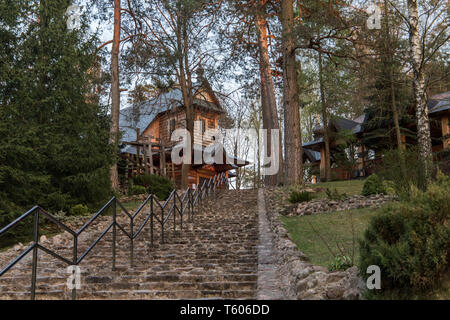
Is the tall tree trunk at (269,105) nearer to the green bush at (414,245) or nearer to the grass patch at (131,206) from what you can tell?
the grass patch at (131,206)

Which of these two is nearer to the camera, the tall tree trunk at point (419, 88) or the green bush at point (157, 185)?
the tall tree trunk at point (419, 88)

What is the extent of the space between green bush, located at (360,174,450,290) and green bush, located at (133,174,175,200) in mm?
14426

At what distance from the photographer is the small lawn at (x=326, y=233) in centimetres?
608

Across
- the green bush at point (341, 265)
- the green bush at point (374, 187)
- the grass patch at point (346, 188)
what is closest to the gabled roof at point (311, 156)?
the grass patch at point (346, 188)

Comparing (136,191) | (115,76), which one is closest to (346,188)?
(136,191)

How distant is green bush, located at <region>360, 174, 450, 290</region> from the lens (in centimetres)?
324

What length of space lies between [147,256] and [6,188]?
15.2 feet

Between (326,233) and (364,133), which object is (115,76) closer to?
(326,233)

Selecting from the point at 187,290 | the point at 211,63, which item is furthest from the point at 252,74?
the point at 187,290

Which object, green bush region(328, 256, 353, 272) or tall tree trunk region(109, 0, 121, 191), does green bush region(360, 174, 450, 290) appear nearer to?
green bush region(328, 256, 353, 272)

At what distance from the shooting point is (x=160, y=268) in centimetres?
620

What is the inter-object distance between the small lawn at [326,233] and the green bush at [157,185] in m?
7.75

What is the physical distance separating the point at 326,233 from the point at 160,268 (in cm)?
359
